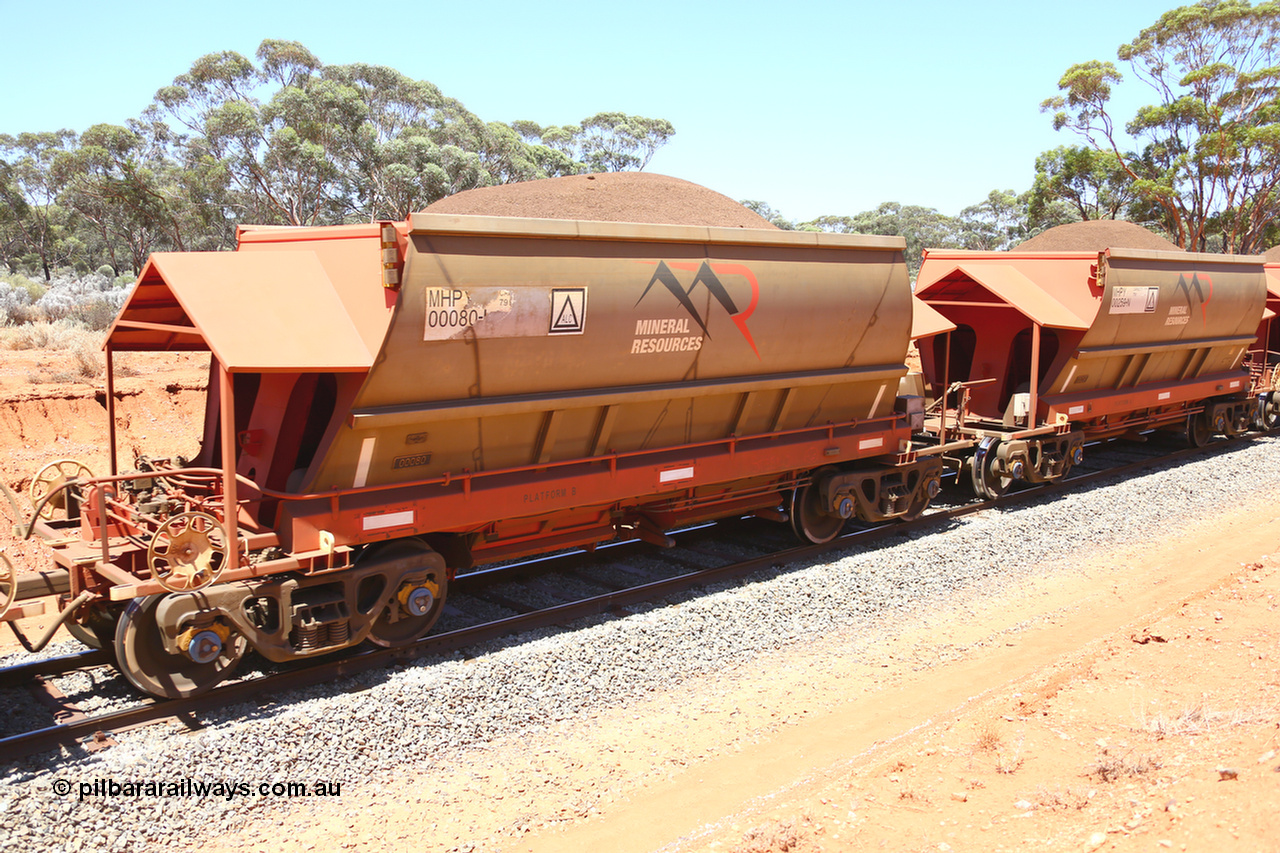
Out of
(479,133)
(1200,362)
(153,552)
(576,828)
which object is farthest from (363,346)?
(479,133)

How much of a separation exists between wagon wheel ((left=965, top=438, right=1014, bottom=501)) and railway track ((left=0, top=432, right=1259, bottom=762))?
19 centimetres

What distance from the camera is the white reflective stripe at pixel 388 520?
295 inches

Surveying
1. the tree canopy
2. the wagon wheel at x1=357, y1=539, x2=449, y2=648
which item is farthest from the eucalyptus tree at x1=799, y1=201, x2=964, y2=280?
the wagon wheel at x1=357, y1=539, x2=449, y2=648

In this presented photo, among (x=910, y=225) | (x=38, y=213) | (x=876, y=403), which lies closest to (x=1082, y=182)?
(x=910, y=225)

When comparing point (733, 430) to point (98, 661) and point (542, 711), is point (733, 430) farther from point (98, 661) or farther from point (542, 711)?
point (98, 661)

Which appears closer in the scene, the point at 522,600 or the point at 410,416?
the point at 410,416

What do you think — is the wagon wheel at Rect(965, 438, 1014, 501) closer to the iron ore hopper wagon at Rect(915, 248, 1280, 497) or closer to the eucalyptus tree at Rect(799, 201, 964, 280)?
the iron ore hopper wagon at Rect(915, 248, 1280, 497)

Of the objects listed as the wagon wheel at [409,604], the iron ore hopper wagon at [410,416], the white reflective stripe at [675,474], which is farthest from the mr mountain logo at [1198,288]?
the wagon wheel at [409,604]

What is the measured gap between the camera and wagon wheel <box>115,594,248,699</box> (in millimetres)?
6609

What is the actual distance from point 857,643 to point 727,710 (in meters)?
1.99

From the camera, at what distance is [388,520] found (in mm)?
7578

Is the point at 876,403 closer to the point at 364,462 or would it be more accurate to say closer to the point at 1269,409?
the point at 364,462

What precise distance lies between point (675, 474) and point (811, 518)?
2.73 metres

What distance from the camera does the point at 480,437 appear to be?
8102 millimetres
